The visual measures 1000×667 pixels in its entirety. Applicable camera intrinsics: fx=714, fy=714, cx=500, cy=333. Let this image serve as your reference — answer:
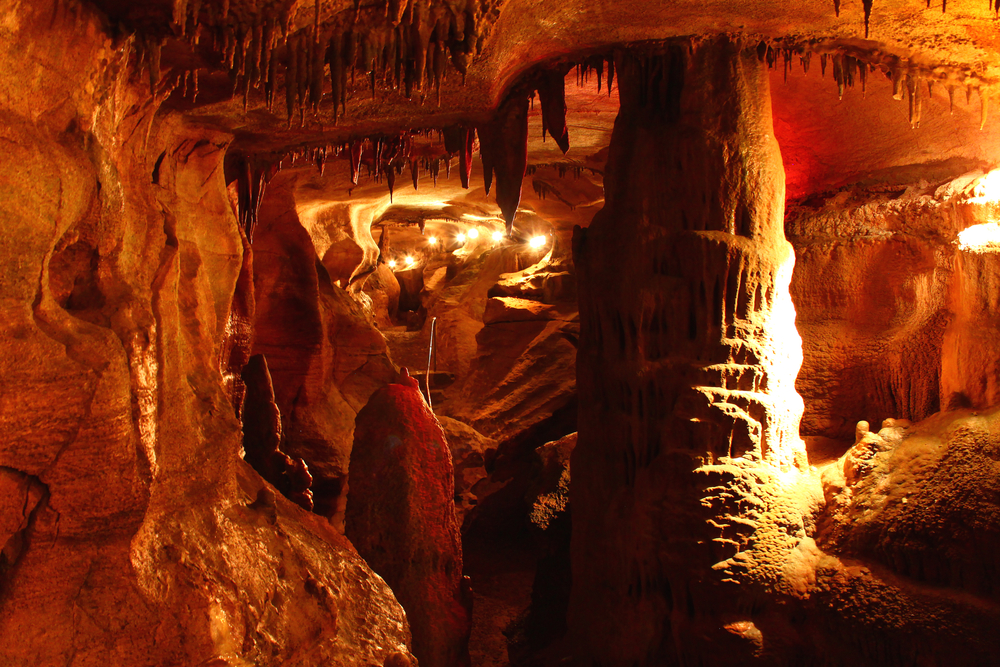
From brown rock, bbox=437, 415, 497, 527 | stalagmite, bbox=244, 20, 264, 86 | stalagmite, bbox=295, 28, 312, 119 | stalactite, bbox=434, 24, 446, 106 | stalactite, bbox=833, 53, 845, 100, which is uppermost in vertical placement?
stalactite, bbox=833, 53, 845, 100

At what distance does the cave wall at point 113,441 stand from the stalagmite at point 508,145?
3.09 metres

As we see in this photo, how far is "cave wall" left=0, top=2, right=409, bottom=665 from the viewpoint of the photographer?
2785mm

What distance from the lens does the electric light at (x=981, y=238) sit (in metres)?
5.63

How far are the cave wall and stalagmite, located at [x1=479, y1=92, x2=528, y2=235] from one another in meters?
3.09

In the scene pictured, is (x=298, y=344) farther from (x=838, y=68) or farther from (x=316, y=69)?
(x=838, y=68)

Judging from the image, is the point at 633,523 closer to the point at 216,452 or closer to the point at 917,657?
the point at 917,657

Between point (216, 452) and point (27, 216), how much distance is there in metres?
1.69

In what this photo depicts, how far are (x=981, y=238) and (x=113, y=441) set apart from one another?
246 inches

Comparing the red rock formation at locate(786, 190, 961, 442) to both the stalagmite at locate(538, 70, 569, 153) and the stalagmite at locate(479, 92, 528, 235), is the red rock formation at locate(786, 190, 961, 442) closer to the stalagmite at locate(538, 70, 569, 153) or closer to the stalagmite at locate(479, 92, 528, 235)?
the stalagmite at locate(538, 70, 569, 153)

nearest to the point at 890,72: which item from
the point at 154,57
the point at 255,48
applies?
the point at 255,48

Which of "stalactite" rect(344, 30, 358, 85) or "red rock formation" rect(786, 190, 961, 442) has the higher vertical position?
"stalactite" rect(344, 30, 358, 85)

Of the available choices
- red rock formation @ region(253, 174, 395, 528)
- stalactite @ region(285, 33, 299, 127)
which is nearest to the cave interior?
stalactite @ region(285, 33, 299, 127)

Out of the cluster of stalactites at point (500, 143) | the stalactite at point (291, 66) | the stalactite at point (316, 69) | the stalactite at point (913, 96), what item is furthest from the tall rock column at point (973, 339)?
the stalactite at point (291, 66)

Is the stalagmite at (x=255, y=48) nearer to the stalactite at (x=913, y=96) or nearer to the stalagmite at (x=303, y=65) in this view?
the stalagmite at (x=303, y=65)
